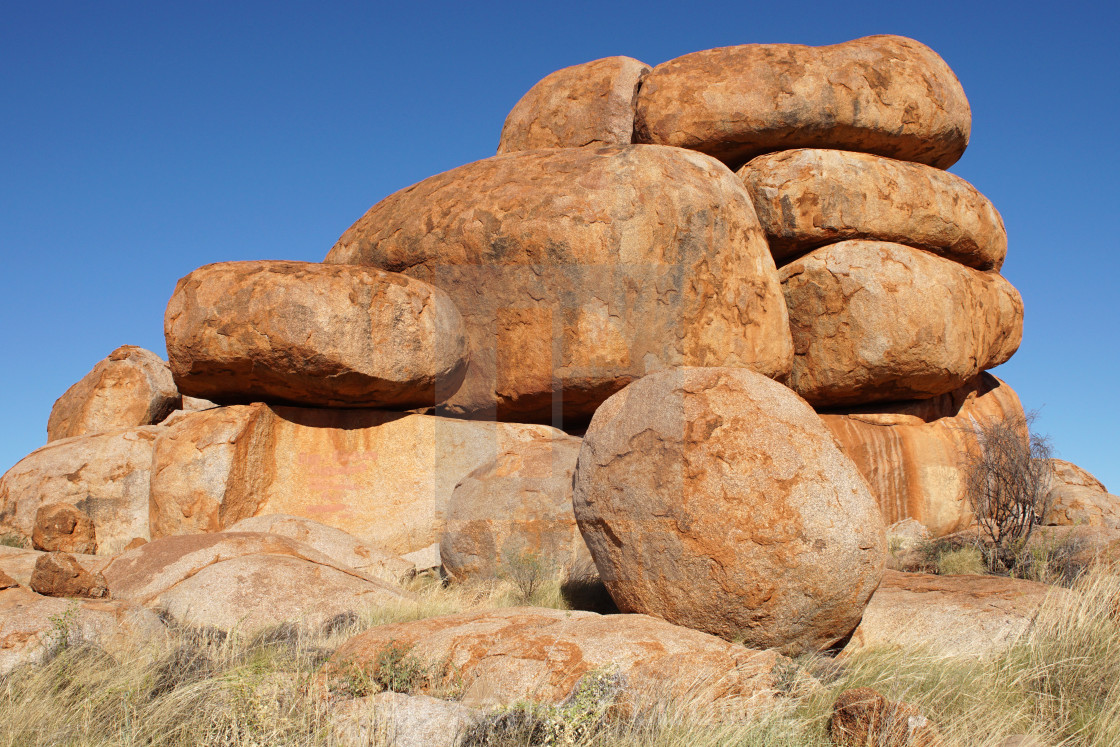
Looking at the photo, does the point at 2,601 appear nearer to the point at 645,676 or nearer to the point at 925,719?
the point at 645,676

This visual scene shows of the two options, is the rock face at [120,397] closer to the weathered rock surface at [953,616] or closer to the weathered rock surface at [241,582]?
the weathered rock surface at [241,582]

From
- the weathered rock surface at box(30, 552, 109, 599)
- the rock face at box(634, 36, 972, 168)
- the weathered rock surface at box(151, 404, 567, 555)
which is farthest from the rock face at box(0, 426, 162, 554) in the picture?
the rock face at box(634, 36, 972, 168)

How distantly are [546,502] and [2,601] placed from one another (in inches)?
140

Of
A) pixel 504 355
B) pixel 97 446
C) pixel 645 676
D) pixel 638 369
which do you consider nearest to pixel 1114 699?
pixel 645 676

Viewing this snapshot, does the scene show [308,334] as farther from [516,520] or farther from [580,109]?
[580,109]

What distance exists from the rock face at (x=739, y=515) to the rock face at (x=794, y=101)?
247 inches

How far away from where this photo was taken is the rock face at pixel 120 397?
505 inches

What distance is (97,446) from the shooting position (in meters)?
9.46

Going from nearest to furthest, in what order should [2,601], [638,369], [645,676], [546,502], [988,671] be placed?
[645,676]
[988,671]
[2,601]
[546,502]
[638,369]

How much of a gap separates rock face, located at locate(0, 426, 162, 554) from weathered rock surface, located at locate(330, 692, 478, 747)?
21.8ft

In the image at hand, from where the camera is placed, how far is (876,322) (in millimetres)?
9938

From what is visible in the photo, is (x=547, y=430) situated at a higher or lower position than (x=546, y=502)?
higher

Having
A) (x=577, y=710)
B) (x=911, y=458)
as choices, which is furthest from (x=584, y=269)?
(x=577, y=710)

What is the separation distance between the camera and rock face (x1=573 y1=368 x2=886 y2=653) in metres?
4.38
